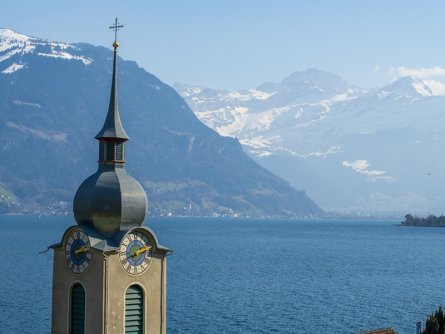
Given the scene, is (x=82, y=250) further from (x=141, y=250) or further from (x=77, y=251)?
(x=141, y=250)

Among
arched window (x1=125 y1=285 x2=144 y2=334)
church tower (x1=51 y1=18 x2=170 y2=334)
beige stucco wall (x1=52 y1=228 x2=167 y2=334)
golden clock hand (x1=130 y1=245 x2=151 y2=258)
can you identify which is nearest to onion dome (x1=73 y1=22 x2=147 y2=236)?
church tower (x1=51 y1=18 x2=170 y2=334)

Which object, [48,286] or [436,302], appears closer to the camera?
[436,302]

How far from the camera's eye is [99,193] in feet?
109

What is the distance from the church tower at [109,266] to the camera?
3259 cm

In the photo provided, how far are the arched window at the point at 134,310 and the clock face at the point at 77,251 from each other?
1837 mm

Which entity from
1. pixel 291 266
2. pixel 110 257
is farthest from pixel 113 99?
pixel 291 266

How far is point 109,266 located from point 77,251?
4.56ft

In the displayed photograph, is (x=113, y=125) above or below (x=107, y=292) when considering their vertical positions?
above

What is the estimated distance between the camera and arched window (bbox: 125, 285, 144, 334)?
33.3m

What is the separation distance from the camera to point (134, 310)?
110 ft

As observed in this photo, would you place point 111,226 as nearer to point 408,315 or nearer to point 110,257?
point 110,257

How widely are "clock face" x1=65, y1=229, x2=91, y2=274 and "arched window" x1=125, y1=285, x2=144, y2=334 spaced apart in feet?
6.03

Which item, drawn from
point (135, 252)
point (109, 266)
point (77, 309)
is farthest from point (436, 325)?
point (109, 266)

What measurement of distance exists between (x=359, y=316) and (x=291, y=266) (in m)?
82.3
